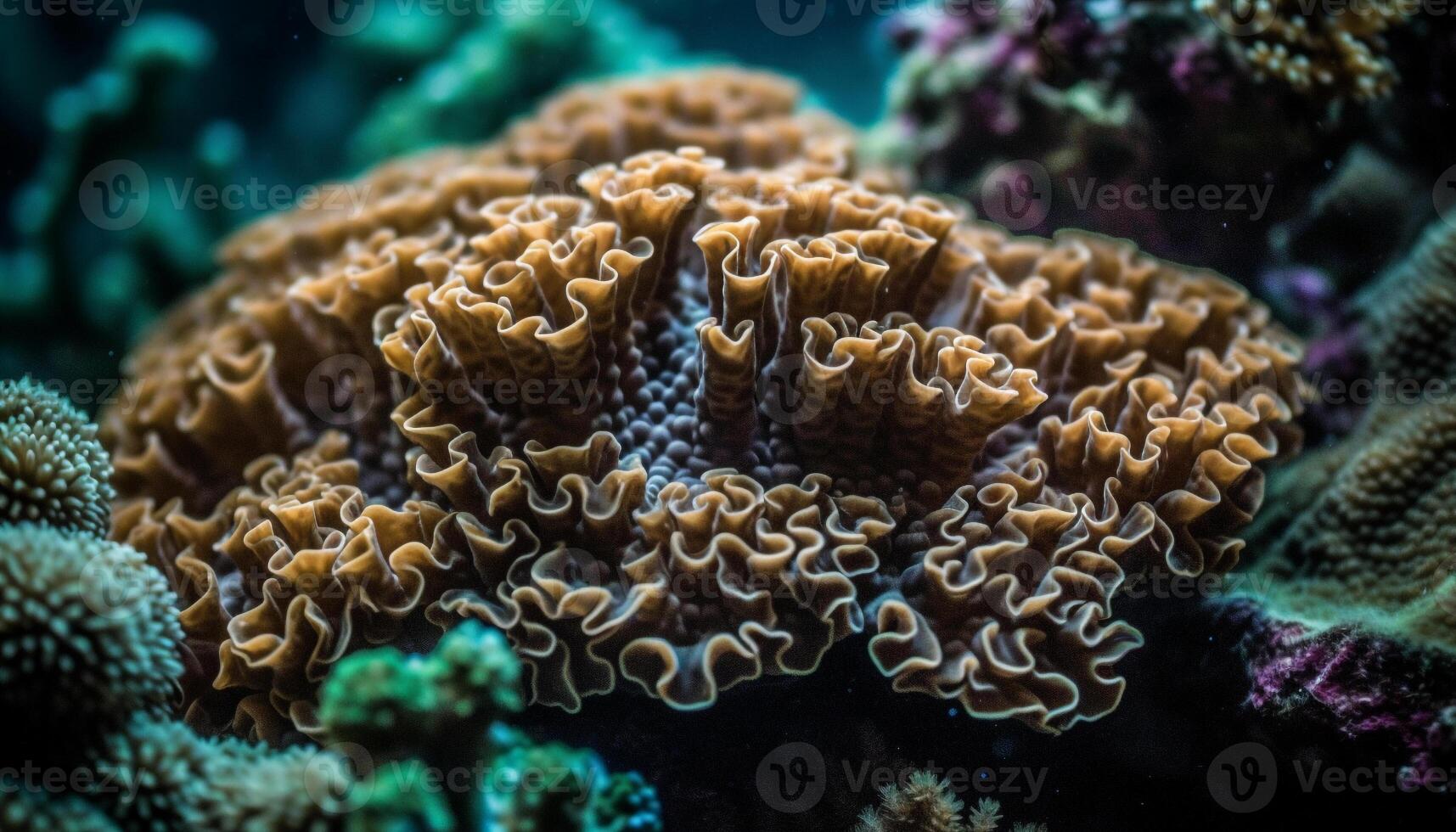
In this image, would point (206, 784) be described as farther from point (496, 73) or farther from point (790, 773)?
point (496, 73)

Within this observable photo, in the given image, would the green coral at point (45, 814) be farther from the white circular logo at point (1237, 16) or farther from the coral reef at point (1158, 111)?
the white circular logo at point (1237, 16)

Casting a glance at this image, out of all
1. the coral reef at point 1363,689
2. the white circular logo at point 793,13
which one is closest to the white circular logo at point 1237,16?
the coral reef at point 1363,689

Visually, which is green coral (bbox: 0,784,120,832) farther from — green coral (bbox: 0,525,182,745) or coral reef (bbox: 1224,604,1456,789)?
coral reef (bbox: 1224,604,1456,789)

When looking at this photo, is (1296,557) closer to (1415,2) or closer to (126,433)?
(1415,2)

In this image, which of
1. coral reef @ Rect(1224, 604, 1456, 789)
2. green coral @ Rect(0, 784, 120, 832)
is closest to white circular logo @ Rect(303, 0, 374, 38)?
green coral @ Rect(0, 784, 120, 832)

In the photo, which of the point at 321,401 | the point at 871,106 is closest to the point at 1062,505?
the point at 321,401

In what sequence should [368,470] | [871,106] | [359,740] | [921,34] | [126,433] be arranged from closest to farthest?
[359,740] → [368,470] → [126,433] → [921,34] → [871,106]

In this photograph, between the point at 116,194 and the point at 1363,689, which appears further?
the point at 116,194

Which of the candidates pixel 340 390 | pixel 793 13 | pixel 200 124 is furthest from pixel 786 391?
pixel 200 124
